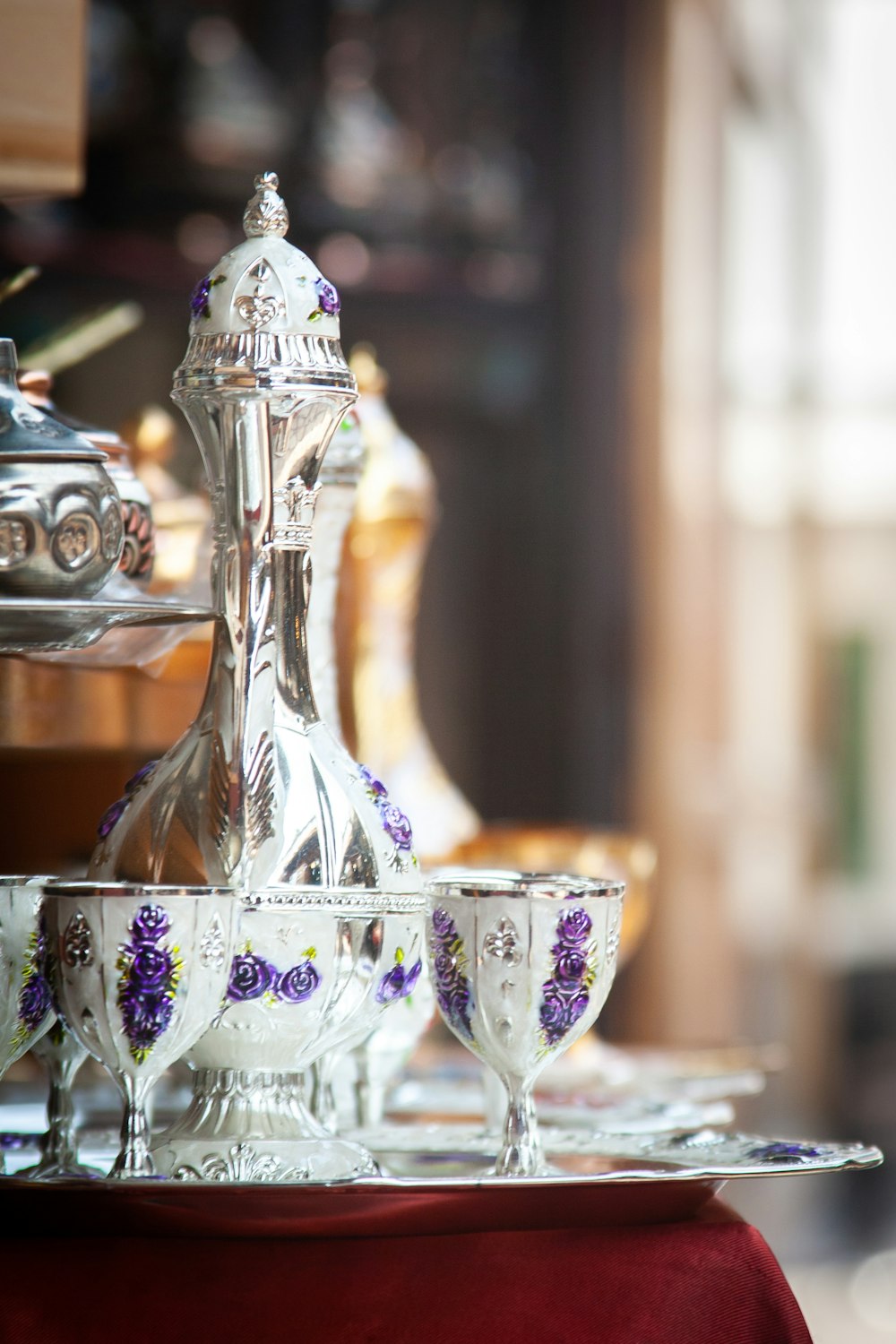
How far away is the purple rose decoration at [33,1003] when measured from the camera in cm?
44

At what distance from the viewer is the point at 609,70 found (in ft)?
7.30

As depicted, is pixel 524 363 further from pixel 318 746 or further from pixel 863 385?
pixel 318 746

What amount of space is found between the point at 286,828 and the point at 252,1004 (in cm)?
4

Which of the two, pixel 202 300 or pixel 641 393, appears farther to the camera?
pixel 641 393

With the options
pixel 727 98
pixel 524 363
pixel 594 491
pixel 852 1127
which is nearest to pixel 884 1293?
pixel 852 1127

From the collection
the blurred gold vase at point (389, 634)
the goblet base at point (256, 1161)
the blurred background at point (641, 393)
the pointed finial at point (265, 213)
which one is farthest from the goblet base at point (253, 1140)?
the blurred background at point (641, 393)

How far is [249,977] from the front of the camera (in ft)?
1.41

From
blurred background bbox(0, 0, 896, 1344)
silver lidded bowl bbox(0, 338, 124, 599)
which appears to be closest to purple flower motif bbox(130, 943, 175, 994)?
silver lidded bowl bbox(0, 338, 124, 599)

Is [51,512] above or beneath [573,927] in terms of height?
above

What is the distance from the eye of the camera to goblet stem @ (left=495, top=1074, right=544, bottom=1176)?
44 cm

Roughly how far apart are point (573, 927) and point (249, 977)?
0.25ft

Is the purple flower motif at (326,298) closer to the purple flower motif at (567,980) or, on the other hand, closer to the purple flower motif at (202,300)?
the purple flower motif at (202,300)

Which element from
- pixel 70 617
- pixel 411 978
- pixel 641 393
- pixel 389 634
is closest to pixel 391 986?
pixel 411 978

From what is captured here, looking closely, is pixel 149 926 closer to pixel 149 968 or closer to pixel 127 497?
pixel 149 968
